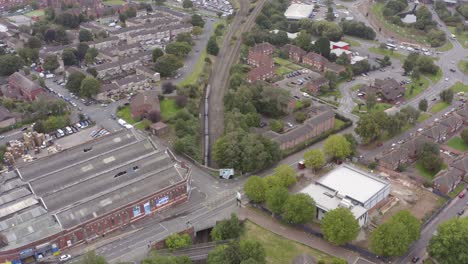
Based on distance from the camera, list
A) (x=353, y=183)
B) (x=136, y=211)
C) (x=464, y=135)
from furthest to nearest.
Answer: (x=464, y=135)
(x=353, y=183)
(x=136, y=211)

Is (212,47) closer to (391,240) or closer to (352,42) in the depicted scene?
(352,42)

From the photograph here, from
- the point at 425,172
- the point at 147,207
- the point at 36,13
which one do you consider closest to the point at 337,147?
the point at 425,172

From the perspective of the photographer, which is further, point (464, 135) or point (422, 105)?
point (422, 105)

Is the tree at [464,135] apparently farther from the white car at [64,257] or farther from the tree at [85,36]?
the tree at [85,36]

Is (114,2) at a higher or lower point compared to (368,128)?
lower

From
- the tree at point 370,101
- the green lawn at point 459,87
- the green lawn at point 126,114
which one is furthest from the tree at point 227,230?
the green lawn at point 459,87

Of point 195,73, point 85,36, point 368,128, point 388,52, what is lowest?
point 195,73
